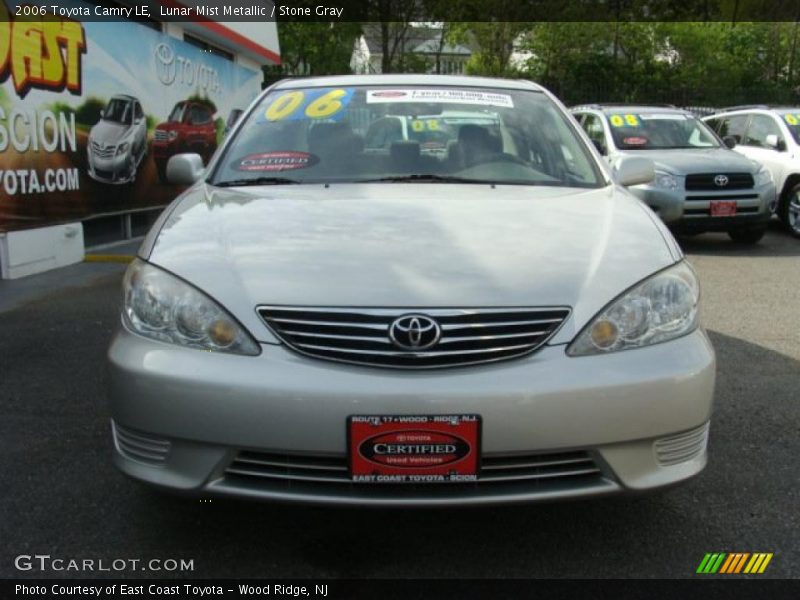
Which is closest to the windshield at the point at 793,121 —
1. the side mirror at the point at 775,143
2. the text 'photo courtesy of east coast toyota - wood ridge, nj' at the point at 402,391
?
the side mirror at the point at 775,143

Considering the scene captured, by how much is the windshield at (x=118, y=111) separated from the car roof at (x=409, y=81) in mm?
5236

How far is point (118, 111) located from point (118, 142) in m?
0.34

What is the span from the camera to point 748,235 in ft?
30.8

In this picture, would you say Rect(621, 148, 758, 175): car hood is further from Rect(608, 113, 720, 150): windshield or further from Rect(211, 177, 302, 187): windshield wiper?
Rect(211, 177, 302, 187): windshield wiper

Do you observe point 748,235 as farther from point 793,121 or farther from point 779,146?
point 793,121

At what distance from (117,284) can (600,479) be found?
550 centimetres

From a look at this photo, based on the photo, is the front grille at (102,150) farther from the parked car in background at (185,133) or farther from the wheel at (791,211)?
the wheel at (791,211)

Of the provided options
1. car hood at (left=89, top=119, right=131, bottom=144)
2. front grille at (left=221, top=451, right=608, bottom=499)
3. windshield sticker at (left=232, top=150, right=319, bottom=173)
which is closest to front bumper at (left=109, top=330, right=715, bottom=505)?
Answer: front grille at (left=221, top=451, right=608, bottom=499)

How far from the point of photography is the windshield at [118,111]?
8594mm

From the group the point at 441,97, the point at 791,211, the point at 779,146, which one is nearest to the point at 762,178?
the point at 791,211

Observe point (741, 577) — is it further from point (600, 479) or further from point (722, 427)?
point (722, 427)

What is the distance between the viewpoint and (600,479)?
7.34ft

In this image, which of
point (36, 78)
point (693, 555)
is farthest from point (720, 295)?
point (36, 78)

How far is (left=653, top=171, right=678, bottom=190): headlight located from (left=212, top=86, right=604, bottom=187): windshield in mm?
5605
